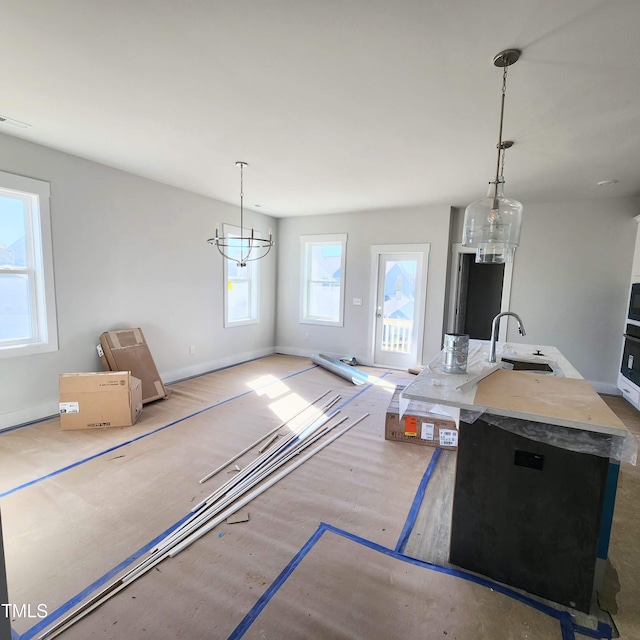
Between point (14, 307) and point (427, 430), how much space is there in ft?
13.1

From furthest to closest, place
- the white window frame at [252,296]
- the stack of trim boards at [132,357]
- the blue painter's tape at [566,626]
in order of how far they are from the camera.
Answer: the white window frame at [252,296] < the stack of trim boards at [132,357] < the blue painter's tape at [566,626]

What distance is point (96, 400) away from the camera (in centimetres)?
326

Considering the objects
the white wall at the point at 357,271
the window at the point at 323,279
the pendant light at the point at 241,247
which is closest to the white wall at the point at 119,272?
the pendant light at the point at 241,247

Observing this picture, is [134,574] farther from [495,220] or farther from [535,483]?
[495,220]

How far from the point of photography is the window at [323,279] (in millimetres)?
6223

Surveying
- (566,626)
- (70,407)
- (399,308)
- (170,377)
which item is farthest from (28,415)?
(399,308)

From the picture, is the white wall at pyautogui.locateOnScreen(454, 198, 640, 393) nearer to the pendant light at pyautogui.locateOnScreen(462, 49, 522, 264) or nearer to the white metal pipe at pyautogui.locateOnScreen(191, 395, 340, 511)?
the pendant light at pyautogui.locateOnScreen(462, 49, 522, 264)

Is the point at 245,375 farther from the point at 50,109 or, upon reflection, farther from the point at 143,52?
the point at 143,52

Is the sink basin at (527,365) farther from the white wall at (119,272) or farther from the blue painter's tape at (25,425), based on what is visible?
the blue painter's tape at (25,425)

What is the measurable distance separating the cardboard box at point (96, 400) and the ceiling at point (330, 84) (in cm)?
217

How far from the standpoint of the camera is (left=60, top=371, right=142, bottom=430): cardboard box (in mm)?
3207

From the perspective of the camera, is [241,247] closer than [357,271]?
Yes

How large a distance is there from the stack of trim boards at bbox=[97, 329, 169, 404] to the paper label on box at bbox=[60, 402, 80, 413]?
2.12 feet

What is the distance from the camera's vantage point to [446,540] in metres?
1.97
